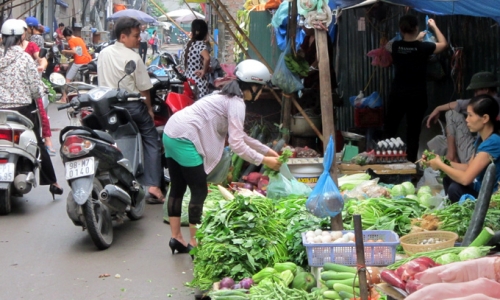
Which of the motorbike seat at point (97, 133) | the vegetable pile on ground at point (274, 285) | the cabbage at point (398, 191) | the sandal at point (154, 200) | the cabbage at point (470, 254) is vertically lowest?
the sandal at point (154, 200)

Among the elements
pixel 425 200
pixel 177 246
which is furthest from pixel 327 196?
pixel 425 200

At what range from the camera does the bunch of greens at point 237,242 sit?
5.39 m

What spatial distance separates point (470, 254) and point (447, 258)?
14cm

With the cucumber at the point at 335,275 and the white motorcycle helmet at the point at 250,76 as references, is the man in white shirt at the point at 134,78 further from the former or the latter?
the cucumber at the point at 335,275

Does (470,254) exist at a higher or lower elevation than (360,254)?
lower

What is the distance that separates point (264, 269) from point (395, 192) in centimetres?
278

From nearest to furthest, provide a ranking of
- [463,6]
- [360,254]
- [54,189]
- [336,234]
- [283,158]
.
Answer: [360,254] < [336,234] < [283,158] < [463,6] < [54,189]

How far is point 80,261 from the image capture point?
6.50 meters

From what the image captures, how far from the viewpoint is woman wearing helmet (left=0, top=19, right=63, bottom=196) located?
8492 millimetres

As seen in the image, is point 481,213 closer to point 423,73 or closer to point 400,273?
point 400,273

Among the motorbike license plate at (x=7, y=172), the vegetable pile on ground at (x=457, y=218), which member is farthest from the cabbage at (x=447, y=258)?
the motorbike license plate at (x=7, y=172)

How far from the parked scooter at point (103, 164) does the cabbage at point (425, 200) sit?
9.47ft

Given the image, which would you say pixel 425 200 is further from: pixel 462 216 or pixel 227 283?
pixel 227 283

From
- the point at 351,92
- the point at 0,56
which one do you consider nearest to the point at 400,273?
the point at 0,56
